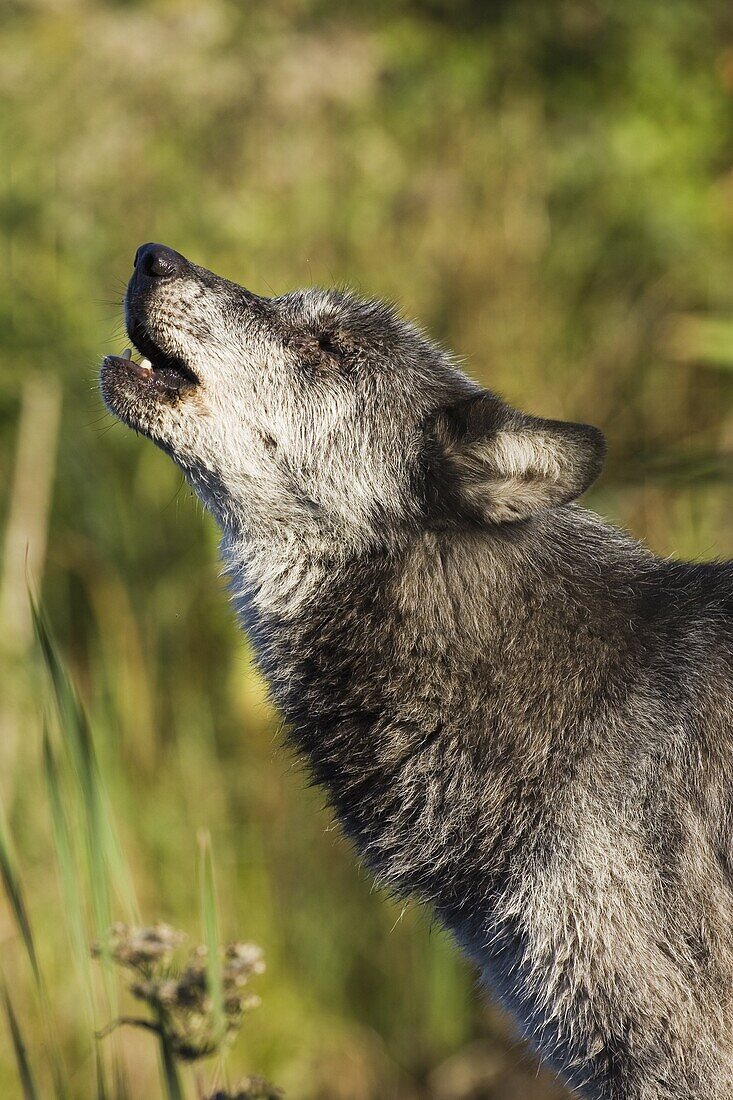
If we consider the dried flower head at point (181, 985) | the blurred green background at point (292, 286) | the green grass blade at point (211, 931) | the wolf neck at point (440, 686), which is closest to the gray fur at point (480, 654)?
the wolf neck at point (440, 686)

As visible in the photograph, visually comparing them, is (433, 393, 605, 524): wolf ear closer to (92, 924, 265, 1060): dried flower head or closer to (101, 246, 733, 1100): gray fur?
(101, 246, 733, 1100): gray fur

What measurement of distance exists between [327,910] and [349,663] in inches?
106

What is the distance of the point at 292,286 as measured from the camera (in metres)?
6.28

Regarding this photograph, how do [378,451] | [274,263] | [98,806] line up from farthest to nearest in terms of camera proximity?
[274,263] → [378,451] → [98,806]

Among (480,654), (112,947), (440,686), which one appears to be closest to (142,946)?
(112,947)

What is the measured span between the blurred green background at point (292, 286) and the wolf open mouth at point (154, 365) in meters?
1.12

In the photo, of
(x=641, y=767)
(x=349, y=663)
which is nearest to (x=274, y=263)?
(x=349, y=663)

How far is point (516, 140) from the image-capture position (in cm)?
738

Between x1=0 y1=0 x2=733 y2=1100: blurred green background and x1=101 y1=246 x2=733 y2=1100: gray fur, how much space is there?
0.98m

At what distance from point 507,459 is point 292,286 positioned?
3.40m

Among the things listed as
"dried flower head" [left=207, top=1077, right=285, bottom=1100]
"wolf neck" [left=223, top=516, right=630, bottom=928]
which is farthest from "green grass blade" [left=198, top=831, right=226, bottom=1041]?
"wolf neck" [left=223, top=516, right=630, bottom=928]

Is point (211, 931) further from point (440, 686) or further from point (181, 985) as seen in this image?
point (440, 686)

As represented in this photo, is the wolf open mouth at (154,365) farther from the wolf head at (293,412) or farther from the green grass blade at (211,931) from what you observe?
the green grass blade at (211,931)

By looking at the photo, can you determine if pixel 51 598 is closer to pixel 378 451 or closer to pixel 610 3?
pixel 378 451
